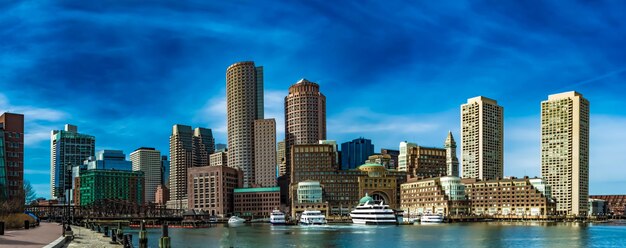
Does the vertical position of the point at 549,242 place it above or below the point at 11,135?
below

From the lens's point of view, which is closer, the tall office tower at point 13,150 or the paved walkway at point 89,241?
the paved walkway at point 89,241

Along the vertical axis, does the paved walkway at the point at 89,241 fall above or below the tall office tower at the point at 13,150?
below

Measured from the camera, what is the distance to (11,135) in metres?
154

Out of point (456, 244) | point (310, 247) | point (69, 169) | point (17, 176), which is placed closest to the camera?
point (69, 169)

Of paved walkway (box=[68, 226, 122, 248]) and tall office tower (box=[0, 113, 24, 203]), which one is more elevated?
tall office tower (box=[0, 113, 24, 203])

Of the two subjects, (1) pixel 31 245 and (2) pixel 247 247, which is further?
(2) pixel 247 247

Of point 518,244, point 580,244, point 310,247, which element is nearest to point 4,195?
point 310,247

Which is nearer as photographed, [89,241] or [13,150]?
[89,241]

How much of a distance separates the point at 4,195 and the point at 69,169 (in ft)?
166

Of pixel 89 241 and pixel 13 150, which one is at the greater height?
pixel 13 150

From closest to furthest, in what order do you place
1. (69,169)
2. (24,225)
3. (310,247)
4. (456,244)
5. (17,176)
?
(69,169)
(24,225)
(310,247)
(456,244)
(17,176)

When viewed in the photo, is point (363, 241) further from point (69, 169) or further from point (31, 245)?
point (31, 245)

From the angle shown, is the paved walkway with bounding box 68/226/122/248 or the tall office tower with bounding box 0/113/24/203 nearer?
the paved walkway with bounding box 68/226/122/248


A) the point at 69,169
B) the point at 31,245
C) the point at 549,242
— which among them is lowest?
the point at 549,242
